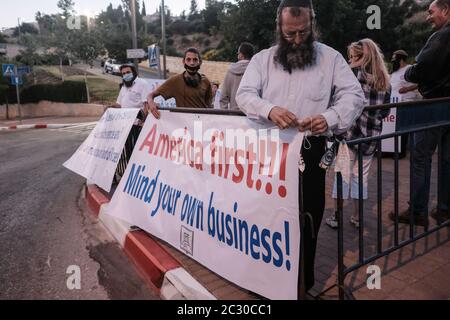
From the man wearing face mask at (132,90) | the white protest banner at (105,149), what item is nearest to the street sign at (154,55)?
the man wearing face mask at (132,90)

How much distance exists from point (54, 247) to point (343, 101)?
3.25 m

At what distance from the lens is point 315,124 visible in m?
2.36

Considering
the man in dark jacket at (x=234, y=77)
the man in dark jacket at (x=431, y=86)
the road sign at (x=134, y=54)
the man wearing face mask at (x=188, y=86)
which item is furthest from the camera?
the road sign at (x=134, y=54)

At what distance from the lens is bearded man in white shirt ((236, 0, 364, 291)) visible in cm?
252

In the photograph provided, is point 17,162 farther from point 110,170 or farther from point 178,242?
point 178,242

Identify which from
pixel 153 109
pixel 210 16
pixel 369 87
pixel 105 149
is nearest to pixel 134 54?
pixel 105 149

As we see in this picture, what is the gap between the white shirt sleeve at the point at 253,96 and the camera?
247 cm

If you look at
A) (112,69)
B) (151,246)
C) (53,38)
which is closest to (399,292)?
(151,246)

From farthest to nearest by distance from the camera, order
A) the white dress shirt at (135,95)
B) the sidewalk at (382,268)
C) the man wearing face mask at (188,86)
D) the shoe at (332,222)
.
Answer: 1. the white dress shirt at (135,95)
2. the man wearing face mask at (188,86)
3. the shoe at (332,222)
4. the sidewalk at (382,268)

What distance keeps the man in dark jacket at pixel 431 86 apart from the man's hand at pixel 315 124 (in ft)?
5.66

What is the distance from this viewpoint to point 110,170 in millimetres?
4953

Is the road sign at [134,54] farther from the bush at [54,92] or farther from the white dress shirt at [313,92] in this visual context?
the white dress shirt at [313,92]

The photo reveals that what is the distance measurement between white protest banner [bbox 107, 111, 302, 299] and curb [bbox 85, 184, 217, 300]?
137 mm

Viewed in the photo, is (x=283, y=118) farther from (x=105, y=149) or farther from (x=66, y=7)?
(x=66, y=7)
